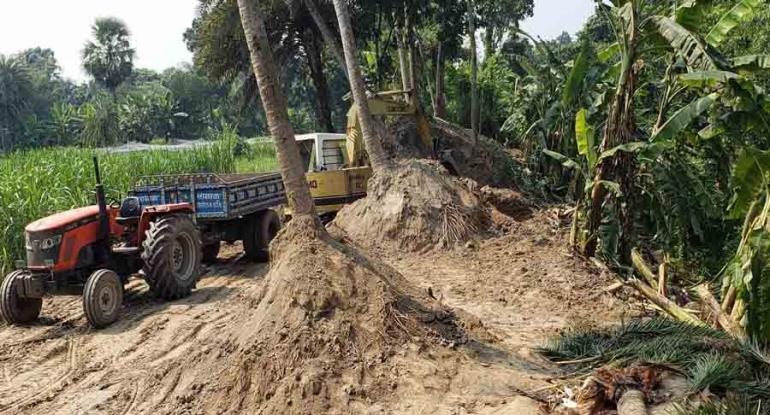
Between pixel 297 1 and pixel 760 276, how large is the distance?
17.1m

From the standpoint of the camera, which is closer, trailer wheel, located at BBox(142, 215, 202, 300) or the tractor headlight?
the tractor headlight

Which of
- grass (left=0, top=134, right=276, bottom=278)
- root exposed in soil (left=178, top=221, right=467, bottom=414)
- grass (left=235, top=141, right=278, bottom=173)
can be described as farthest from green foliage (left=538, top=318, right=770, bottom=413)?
grass (left=235, top=141, right=278, bottom=173)

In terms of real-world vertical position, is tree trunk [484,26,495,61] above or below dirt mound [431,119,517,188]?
above

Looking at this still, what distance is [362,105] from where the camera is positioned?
12.5 m

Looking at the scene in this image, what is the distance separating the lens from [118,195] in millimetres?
13617

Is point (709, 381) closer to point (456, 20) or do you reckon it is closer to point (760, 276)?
point (760, 276)

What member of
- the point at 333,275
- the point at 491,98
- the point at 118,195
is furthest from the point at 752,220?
the point at 491,98

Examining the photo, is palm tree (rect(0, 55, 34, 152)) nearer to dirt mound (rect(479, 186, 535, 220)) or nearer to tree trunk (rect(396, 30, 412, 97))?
tree trunk (rect(396, 30, 412, 97))

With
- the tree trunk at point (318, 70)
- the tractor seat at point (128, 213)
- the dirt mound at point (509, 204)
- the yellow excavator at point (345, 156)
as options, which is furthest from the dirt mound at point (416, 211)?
the tree trunk at point (318, 70)

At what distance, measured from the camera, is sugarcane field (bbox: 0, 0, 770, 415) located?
17.1ft

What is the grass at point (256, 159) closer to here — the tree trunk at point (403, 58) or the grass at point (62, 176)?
the grass at point (62, 176)

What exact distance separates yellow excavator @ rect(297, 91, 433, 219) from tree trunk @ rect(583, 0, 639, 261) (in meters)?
5.50

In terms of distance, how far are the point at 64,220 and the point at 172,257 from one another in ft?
4.75

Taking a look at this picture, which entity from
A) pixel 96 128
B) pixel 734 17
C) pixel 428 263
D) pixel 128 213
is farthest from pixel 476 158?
pixel 96 128
